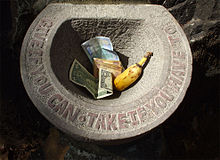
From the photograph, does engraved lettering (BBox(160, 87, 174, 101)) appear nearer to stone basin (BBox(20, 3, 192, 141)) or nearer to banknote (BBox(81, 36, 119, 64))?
stone basin (BBox(20, 3, 192, 141))

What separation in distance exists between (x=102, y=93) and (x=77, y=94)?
22 centimetres

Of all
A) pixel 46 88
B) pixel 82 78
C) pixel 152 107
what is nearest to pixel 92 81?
pixel 82 78

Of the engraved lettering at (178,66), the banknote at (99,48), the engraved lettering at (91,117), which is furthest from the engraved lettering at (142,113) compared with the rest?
the banknote at (99,48)

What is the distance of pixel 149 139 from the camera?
5.99 feet

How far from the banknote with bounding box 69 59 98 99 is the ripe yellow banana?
184 mm

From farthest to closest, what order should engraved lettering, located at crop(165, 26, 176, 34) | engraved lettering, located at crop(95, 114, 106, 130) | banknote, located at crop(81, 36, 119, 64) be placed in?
1. banknote, located at crop(81, 36, 119, 64)
2. engraved lettering, located at crop(165, 26, 176, 34)
3. engraved lettering, located at crop(95, 114, 106, 130)

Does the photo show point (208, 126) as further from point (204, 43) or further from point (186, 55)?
point (186, 55)

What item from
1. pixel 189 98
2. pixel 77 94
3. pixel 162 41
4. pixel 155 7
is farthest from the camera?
pixel 189 98

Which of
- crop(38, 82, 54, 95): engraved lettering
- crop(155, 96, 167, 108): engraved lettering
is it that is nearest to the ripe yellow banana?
crop(155, 96, 167, 108): engraved lettering

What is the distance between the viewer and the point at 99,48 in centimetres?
162

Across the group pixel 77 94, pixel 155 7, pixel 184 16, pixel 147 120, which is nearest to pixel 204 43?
pixel 184 16

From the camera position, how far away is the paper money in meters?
1.42

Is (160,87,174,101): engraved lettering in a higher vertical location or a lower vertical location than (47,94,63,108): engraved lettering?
lower

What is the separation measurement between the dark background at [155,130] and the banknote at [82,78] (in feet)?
1.72
